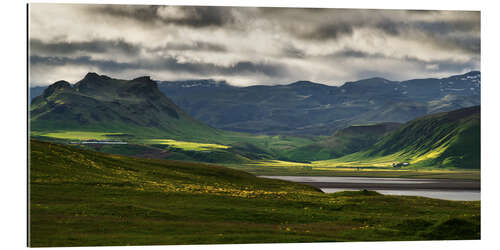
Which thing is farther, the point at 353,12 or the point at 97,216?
the point at 353,12

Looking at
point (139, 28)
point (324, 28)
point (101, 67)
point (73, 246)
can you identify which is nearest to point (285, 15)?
point (324, 28)

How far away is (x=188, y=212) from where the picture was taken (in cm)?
7350

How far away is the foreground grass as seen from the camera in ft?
199

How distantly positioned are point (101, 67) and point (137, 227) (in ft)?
424

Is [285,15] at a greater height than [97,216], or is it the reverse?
[285,15]

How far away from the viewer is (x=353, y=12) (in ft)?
286

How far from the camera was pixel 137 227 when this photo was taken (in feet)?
209

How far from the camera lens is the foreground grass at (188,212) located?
6078 centimetres

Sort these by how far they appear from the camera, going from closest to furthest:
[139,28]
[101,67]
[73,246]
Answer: [73,246], [139,28], [101,67]
